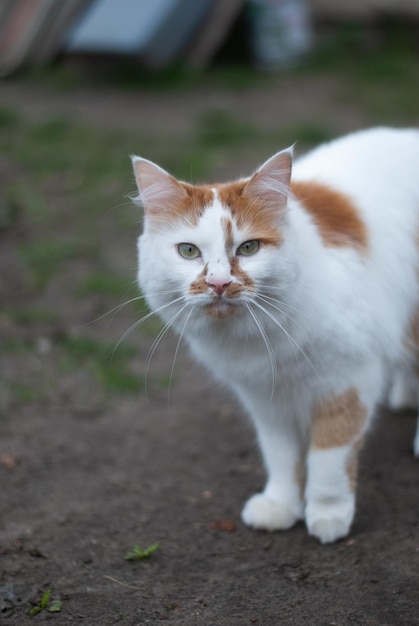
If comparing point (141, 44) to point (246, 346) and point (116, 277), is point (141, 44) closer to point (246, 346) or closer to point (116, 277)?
point (116, 277)

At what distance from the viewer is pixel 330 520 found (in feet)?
8.87

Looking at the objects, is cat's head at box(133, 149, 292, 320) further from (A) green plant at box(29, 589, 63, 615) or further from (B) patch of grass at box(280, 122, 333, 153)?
(B) patch of grass at box(280, 122, 333, 153)

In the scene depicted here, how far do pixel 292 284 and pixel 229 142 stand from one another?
410 cm

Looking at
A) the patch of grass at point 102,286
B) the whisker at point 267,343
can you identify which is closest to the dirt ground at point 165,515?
the patch of grass at point 102,286

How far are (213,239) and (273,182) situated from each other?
0.82 feet

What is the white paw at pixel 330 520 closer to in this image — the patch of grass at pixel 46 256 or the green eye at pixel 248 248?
the green eye at pixel 248 248

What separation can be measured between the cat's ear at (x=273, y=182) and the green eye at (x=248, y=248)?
0.12m

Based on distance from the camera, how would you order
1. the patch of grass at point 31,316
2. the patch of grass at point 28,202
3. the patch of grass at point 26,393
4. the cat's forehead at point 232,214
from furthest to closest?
the patch of grass at point 28,202 → the patch of grass at point 31,316 → the patch of grass at point 26,393 → the cat's forehead at point 232,214

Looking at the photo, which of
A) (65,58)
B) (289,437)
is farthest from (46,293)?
(65,58)

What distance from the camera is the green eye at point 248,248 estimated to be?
2.38 metres

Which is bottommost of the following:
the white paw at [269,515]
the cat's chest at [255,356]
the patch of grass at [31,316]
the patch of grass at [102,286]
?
the white paw at [269,515]

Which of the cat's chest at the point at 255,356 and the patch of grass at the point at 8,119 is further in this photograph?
the patch of grass at the point at 8,119

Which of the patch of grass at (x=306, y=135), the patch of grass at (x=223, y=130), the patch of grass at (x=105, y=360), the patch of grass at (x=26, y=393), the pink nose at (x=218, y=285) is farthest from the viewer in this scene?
the patch of grass at (x=223, y=130)

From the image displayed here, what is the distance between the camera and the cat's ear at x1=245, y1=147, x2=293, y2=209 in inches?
94.0
